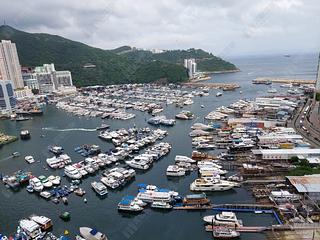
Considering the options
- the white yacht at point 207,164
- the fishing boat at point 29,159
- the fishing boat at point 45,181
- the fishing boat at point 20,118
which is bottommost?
the white yacht at point 207,164

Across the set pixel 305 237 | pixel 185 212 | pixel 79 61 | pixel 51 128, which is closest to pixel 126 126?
pixel 51 128

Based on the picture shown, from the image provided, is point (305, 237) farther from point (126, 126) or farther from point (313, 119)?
point (126, 126)

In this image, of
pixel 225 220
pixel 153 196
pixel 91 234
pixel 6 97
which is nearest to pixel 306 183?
pixel 225 220

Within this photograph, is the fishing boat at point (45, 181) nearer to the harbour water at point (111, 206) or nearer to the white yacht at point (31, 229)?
the harbour water at point (111, 206)

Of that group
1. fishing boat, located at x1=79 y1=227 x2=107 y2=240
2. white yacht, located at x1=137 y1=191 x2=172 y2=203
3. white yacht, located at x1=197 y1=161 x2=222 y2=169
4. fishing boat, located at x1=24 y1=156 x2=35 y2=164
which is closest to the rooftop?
white yacht, located at x1=197 y1=161 x2=222 y2=169

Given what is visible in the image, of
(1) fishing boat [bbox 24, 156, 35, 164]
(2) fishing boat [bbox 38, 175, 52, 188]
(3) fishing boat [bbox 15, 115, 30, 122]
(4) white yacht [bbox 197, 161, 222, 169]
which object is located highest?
(3) fishing boat [bbox 15, 115, 30, 122]

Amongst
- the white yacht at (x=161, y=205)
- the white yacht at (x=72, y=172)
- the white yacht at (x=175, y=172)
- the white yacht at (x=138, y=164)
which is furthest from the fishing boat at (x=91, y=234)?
the white yacht at (x=138, y=164)

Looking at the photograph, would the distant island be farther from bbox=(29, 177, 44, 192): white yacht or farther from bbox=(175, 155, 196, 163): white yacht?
bbox=(175, 155, 196, 163): white yacht
